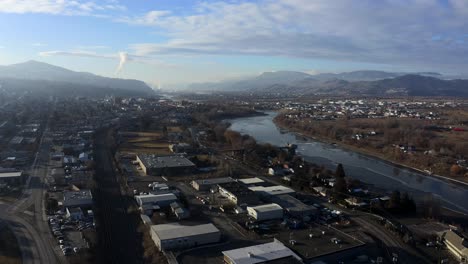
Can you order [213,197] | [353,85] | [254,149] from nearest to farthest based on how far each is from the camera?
[213,197] < [254,149] < [353,85]

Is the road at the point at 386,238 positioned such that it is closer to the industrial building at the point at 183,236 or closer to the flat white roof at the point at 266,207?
the flat white roof at the point at 266,207

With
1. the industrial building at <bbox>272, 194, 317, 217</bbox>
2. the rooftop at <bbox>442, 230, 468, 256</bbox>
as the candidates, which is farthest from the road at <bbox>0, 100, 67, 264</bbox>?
the rooftop at <bbox>442, 230, 468, 256</bbox>

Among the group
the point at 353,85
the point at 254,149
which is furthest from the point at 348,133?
the point at 353,85

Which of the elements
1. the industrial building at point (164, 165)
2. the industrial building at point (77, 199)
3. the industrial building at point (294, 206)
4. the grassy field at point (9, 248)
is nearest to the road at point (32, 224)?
the grassy field at point (9, 248)

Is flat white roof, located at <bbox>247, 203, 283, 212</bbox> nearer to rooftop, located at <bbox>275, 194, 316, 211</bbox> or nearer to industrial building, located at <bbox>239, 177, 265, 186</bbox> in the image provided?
rooftop, located at <bbox>275, 194, 316, 211</bbox>

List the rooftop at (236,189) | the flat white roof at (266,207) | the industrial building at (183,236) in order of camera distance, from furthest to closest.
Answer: the rooftop at (236,189)
the flat white roof at (266,207)
the industrial building at (183,236)

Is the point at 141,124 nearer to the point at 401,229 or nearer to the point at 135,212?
the point at 135,212

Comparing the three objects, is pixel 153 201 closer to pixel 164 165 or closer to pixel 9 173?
pixel 164 165
